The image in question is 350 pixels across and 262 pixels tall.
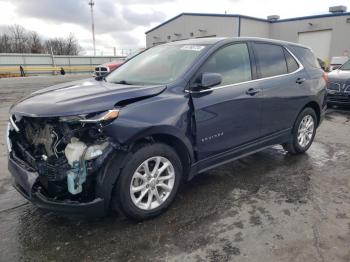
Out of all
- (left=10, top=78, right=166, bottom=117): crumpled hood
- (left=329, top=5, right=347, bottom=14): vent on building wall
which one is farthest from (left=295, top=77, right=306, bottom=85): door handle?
(left=329, top=5, right=347, bottom=14): vent on building wall

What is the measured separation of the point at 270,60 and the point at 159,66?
1603mm

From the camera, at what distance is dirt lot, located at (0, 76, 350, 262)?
110 inches

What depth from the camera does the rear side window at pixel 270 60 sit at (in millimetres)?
4391

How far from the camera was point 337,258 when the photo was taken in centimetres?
273

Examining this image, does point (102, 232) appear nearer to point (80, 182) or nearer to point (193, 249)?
point (80, 182)

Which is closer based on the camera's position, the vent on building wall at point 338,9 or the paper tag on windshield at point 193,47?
the paper tag on windshield at point 193,47

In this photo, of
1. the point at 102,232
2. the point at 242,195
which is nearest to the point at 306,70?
the point at 242,195

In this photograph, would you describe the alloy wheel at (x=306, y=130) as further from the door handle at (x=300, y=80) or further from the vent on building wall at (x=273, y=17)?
the vent on building wall at (x=273, y=17)

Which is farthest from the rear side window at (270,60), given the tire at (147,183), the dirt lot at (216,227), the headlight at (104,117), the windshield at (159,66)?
the headlight at (104,117)

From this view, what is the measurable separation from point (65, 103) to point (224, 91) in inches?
68.5

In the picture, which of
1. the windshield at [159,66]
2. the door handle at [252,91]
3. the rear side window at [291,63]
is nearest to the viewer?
the windshield at [159,66]

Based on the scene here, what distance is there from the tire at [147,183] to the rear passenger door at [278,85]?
1626mm

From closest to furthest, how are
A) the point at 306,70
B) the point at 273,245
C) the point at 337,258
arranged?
the point at 337,258
the point at 273,245
the point at 306,70

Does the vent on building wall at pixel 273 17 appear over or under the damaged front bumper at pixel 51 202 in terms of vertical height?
over
